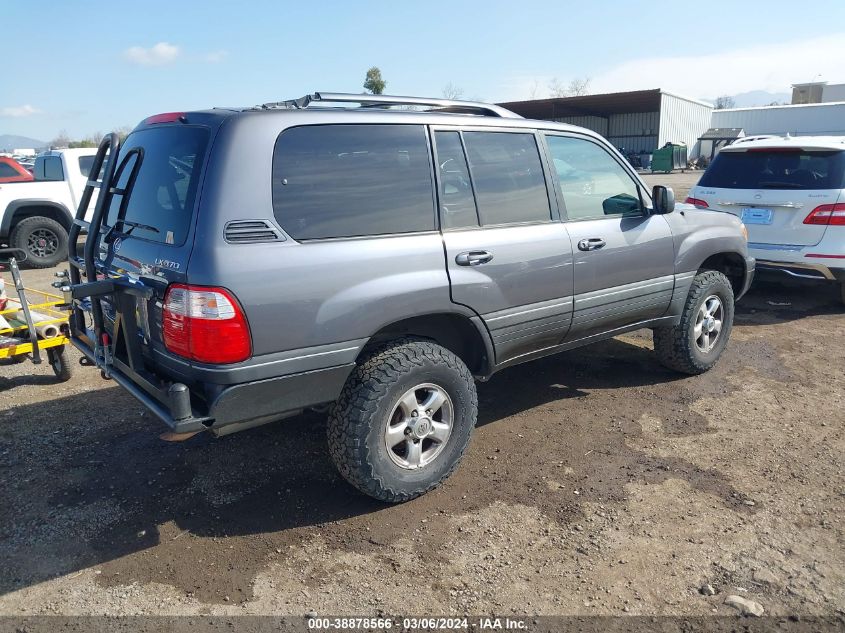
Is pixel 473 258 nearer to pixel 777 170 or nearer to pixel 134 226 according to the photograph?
pixel 134 226

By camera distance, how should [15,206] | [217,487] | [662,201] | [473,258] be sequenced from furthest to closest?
1. [15,206]
2. [662,201]
3. [217,487]
4. [473,258]

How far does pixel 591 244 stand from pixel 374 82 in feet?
146

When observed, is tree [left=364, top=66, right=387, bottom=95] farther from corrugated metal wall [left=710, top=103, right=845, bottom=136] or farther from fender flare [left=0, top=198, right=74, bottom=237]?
fender flare [left=0, top=198, right=74, bottom=237]

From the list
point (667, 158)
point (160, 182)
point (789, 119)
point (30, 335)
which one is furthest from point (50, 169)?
point (789, 119)

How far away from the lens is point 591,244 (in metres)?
4.08

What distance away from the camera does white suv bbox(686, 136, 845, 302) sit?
20.8ft

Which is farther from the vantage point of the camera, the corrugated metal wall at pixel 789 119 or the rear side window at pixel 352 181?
the corrugated metal wall at pixel 789 119

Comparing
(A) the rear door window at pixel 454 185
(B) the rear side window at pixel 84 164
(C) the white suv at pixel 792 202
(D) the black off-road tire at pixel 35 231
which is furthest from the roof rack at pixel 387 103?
(B) the rear side window at pixel 84 164

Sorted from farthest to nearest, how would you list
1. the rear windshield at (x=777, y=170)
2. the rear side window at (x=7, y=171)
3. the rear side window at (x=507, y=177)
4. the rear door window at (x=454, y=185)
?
the rear side window at (x=7, y=171) → the rear windshield at (x=777, y=170) → the rear side window at (x=507, y=177) → the rear door window at (x=454, y=185)

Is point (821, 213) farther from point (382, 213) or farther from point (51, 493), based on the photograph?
point (51, 493)

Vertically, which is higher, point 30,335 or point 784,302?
point 30,335

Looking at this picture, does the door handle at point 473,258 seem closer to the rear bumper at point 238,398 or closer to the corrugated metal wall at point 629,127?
the rear bumper at point 238,398

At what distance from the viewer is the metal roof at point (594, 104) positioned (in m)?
35.9

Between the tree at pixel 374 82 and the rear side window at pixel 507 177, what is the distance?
42.9 metres
